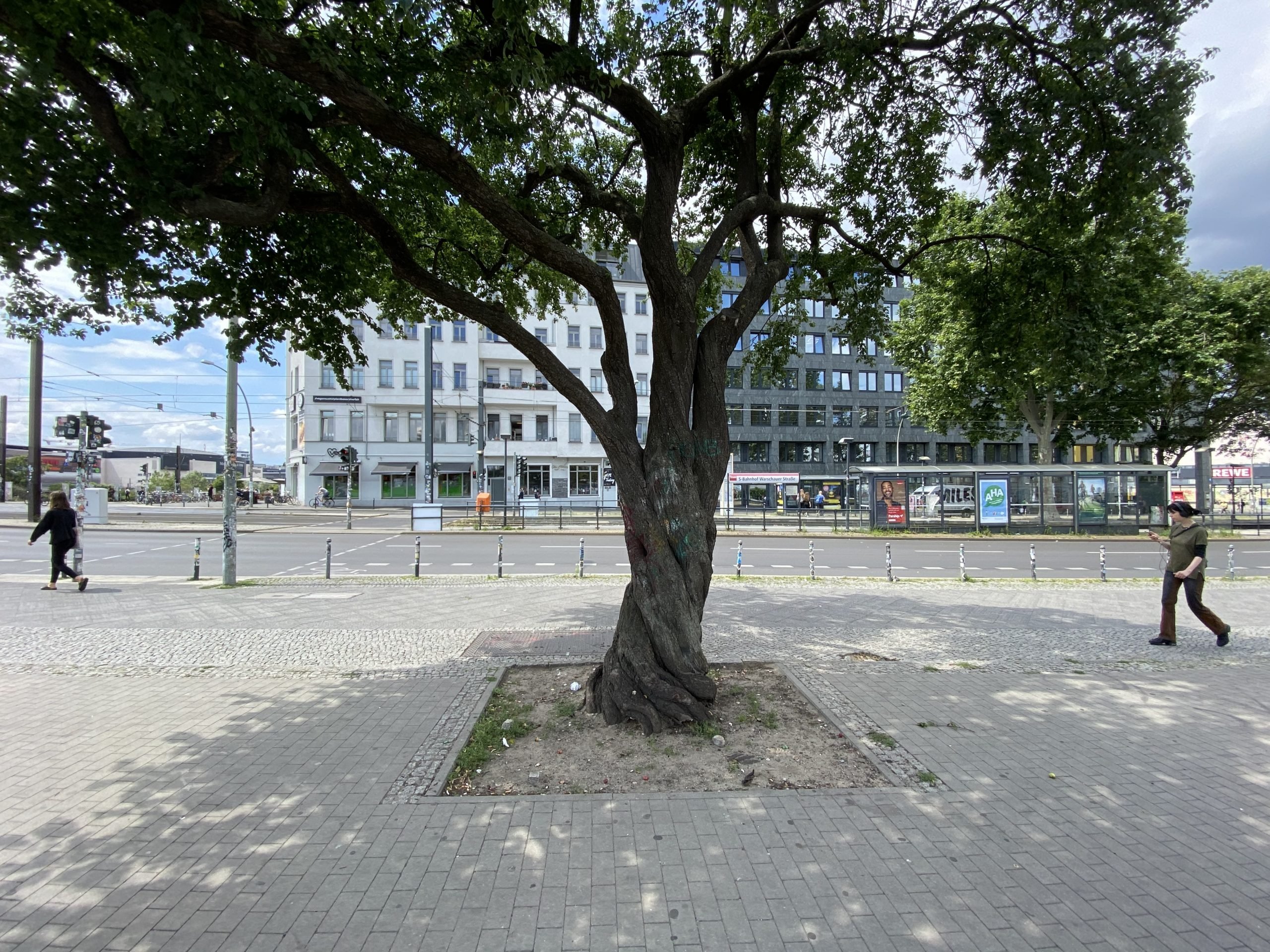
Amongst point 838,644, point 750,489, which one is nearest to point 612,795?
point 838,644

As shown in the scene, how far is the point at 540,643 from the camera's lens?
7.25 meters

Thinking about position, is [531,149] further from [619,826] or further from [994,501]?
[994,501]

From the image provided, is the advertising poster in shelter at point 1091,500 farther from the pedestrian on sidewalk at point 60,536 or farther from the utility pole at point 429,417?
the pedestrian on sidewalk at point 60,536

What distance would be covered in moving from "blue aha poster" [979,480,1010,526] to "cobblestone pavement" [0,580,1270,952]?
19498 mm

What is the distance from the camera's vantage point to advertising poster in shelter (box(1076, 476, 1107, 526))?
24.3 m

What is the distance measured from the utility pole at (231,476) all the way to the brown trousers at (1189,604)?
1449 cm

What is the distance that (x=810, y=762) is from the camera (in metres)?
4.02

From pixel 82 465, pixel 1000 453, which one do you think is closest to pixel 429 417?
pixel 82 465

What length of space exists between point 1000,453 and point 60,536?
6277 centimetres

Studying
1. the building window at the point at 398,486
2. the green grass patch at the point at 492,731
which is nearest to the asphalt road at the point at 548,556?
the green grass patch at the point at 492,731

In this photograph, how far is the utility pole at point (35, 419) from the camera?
84.1 ft

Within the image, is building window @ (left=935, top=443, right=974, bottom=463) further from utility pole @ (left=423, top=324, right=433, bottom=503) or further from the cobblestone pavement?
the cobblestone pavement

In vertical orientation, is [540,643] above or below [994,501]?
below

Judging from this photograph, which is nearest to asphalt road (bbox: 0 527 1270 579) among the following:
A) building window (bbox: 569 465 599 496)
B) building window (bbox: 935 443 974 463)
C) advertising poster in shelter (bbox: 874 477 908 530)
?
advertising poster in shelter (bbox: 874 477 908 530)
